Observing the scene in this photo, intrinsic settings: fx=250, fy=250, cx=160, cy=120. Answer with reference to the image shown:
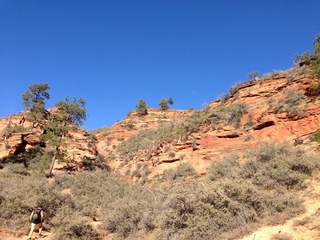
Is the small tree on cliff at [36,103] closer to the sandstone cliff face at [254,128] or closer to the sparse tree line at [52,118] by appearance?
the sparse tree line at [52,118]

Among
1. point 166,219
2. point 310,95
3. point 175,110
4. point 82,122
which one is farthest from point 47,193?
point 175,110

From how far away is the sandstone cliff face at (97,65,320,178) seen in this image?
14.0 m

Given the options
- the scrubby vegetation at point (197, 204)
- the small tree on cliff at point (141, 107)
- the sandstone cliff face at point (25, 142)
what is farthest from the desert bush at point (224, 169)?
the small tree on cliff at point (141, 107)

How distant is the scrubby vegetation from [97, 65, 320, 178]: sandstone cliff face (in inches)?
79.3

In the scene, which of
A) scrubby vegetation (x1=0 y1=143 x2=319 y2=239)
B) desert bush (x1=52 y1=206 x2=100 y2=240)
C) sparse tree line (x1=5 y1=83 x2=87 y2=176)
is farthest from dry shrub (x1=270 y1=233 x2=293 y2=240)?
sparse tree line (x1=5 y1=83 x2=87 y2=176)

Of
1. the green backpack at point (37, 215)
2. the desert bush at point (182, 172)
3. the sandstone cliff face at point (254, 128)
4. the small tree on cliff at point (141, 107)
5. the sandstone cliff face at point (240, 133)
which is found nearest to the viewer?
the green backpack at point (37, 215)

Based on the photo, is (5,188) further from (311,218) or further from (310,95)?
(310,95)

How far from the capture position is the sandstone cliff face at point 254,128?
13953 millimetres

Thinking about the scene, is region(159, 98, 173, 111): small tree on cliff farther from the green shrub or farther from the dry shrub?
the dry shrub

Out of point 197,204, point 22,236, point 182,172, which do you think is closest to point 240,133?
point 182,172

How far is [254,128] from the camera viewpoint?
51.4ft

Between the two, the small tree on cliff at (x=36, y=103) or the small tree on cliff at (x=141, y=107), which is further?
the small tree on cliff at (x=141, y=107)

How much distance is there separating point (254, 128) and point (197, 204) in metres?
9.94

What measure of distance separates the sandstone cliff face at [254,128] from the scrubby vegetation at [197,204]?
6.61 feet
